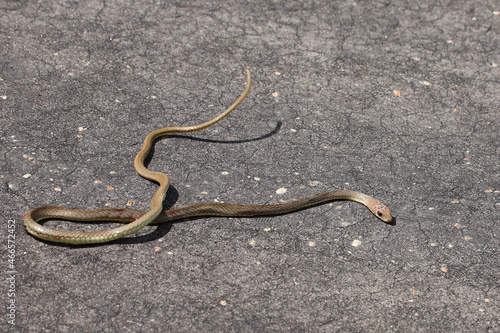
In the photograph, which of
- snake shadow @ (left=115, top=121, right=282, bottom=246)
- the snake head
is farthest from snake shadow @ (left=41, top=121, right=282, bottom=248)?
the snake head

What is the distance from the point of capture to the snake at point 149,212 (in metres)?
4.04

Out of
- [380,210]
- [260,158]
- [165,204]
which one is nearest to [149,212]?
[165,204]

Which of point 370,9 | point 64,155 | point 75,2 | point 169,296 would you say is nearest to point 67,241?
point 169,296

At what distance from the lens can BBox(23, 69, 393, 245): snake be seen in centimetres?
404

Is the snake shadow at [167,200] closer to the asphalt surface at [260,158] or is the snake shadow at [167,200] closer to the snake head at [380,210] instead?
the asphalt surface at [260,158]

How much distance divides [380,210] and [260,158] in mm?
1365

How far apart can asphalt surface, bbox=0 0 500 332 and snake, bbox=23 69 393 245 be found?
0.25ft

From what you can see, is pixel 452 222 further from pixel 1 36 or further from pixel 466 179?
pixel 1 36

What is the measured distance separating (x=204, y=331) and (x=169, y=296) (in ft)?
1.34

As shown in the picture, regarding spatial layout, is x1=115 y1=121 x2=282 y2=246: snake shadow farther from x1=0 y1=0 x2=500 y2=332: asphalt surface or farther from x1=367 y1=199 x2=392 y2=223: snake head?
x1=367 y1=199 x2=392 y2=223: snake head

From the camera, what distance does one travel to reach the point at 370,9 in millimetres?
7727

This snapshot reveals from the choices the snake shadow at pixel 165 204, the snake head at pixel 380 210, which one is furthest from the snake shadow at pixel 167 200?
the snake head at pixel 380 210

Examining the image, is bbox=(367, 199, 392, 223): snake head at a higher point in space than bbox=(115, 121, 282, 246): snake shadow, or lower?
higher

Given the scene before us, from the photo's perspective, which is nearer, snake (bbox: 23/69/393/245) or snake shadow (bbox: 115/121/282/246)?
snake (bbox: 23/69/393/245)
